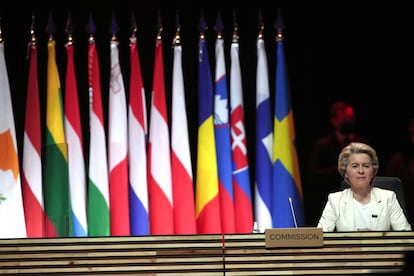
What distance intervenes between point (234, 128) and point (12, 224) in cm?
187

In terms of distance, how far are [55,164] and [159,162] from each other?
127cm

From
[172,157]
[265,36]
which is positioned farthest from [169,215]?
[265,36]

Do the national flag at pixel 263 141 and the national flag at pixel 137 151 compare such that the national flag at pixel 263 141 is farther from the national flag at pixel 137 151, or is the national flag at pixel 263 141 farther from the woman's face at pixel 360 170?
the woman's face at pixel 360 170

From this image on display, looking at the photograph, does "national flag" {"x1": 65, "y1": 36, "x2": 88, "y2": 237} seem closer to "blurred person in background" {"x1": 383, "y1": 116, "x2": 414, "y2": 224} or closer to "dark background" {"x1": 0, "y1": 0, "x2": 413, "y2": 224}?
"dark background" {"x1": 0, "y1": 0, "x2": 413, "y2": 224}

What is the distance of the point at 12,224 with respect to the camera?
627 centimetres

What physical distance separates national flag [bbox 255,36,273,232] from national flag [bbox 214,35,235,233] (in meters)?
0.24

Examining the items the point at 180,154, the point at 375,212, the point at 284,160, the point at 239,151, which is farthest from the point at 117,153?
the point at 375,212

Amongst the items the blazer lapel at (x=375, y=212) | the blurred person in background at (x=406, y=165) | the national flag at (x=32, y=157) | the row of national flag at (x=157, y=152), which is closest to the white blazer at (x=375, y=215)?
the blazer lapel at (x=375, y=212)

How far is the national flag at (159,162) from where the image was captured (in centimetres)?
652

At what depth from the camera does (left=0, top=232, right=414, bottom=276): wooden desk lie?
152 inches

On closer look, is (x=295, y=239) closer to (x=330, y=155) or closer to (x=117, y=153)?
(x=117, y=153)

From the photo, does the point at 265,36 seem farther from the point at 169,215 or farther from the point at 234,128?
the point at 169,215

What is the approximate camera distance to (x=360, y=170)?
484 centimetres

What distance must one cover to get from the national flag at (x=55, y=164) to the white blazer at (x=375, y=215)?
1500mm
